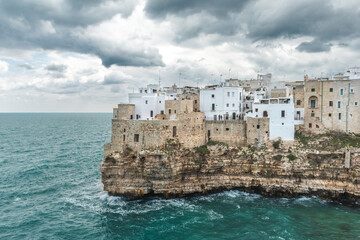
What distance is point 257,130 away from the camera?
4216 cm

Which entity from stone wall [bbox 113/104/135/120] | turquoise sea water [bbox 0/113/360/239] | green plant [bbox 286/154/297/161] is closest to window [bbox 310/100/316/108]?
green plant [bbox 286/154/297/161]

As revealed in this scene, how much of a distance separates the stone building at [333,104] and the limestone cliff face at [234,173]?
7060 mm

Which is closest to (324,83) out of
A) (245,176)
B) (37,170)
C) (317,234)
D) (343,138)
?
(343,138)

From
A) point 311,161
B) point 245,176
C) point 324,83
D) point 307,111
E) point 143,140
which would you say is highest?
point 324,83

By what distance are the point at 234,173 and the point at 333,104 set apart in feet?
68.2

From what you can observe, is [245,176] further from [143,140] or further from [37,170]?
[37,170]

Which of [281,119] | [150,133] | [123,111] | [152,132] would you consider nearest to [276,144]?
[281,119]

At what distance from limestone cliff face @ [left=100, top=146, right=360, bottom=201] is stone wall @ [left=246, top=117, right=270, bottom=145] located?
7.67 feet

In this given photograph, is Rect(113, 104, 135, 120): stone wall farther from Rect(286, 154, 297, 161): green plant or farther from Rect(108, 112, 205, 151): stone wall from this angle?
Rect(286, 154, 297, 161): green plant

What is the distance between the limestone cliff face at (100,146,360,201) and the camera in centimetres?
3672

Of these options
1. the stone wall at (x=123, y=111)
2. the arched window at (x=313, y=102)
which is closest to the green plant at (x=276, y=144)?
the arched window at (x=313, y=102)

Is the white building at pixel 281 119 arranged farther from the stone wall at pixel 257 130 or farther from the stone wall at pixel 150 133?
the stone wall at pixel 150 133

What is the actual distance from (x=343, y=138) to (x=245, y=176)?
55.2ft

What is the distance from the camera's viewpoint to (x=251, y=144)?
42.2 meters
